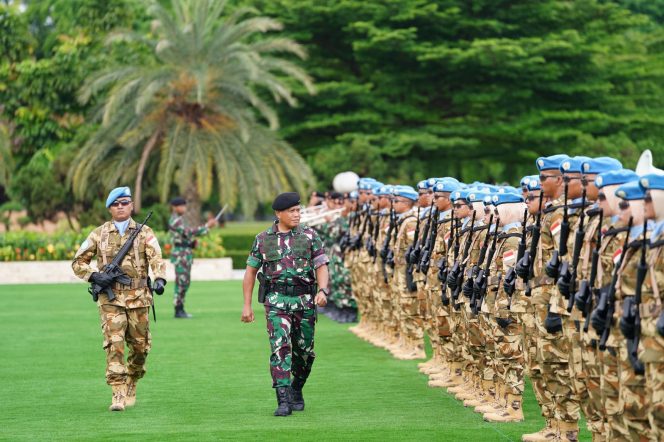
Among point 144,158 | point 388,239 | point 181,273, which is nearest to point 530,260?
point 388,239

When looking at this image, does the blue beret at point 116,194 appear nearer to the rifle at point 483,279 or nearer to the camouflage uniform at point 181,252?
the rifle at point 483,279

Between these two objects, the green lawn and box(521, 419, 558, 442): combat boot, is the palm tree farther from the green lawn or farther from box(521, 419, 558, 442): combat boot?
box(521, 419, 558, 442): combat boot

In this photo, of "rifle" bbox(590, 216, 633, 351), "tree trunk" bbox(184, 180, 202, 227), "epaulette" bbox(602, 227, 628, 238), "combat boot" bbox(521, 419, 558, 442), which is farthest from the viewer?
"tree trunk" bbox(184, 180, 202, 227)

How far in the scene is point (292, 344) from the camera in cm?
1190

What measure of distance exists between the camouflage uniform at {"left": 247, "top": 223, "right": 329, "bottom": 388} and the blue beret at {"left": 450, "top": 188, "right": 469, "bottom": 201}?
6.09ft

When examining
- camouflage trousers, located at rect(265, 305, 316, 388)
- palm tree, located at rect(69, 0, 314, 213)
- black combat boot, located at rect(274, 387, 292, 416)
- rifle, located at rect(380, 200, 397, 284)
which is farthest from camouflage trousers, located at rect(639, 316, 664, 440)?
palm tree, located at rect(69, 0, 314, 213)

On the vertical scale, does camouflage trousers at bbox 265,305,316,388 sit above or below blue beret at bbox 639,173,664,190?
below

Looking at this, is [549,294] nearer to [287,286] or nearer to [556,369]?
[556,369]

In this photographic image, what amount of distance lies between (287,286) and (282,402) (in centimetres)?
109

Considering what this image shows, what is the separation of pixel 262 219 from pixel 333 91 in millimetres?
46539

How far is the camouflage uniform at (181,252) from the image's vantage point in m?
23.3

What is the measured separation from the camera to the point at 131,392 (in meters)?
12.6

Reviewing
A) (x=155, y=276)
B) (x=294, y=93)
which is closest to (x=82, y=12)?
(x=294, y=93)

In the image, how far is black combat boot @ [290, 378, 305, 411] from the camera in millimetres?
11984
